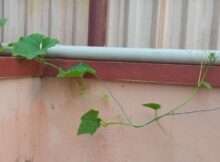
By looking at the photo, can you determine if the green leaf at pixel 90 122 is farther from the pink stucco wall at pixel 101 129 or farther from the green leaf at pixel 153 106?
the green leaf at pixel 153 106

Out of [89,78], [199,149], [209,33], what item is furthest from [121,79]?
[209,33]

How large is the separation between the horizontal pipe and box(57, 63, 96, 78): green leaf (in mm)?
85

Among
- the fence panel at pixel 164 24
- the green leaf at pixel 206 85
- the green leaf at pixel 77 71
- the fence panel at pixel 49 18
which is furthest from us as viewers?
the fence panel at pixel 49 18

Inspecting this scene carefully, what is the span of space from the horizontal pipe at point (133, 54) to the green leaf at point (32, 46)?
70 millimetres

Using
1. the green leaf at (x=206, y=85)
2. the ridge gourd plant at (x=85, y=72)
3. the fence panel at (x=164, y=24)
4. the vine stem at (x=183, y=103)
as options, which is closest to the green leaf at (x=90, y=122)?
the ridge gourd plant at (x=85, y=72)

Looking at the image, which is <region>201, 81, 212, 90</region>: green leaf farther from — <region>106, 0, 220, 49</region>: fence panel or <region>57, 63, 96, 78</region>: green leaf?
<region>106, 0, 220, 49</region>: fence panel

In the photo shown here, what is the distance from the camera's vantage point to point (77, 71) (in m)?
1.70

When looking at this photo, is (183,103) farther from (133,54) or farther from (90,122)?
(90,122)

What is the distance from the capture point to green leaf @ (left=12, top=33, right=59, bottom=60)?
1708mm

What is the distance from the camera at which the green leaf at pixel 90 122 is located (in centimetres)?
167

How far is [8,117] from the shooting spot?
1.71 metres

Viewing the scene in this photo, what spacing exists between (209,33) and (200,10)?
0.55 ft

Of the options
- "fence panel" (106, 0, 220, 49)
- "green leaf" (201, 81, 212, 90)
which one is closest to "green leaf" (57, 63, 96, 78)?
"green leaf" (201, 81, 212, 90)

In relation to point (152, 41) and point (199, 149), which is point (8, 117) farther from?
point (152, 41)
